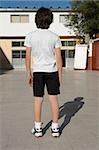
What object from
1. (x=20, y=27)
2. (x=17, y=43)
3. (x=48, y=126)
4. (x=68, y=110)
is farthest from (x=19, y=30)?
(x=48, y=126)

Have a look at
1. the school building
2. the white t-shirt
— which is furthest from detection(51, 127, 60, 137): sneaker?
the school building

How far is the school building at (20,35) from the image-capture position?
57719mm

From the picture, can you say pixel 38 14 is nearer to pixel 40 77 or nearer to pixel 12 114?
pixel 40 77

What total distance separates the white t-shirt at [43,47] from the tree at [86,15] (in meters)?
37.4

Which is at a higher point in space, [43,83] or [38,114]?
[43,83]

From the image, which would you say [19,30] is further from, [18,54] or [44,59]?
[44,59]

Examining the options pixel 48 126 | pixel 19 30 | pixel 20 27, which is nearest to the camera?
pixel 48 126

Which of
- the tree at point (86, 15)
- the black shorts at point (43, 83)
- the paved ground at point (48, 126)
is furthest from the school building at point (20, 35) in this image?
the black shorts at point (43, 83)

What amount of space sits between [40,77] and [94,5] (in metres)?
38.5

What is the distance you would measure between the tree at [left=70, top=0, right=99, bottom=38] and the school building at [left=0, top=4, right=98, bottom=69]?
9.41 m

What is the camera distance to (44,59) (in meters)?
7.17

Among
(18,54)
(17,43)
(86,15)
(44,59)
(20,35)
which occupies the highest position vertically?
(86,15)

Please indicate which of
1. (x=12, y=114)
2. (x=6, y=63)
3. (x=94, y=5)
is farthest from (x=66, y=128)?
(x=6, y=63)

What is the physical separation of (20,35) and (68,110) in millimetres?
48636
